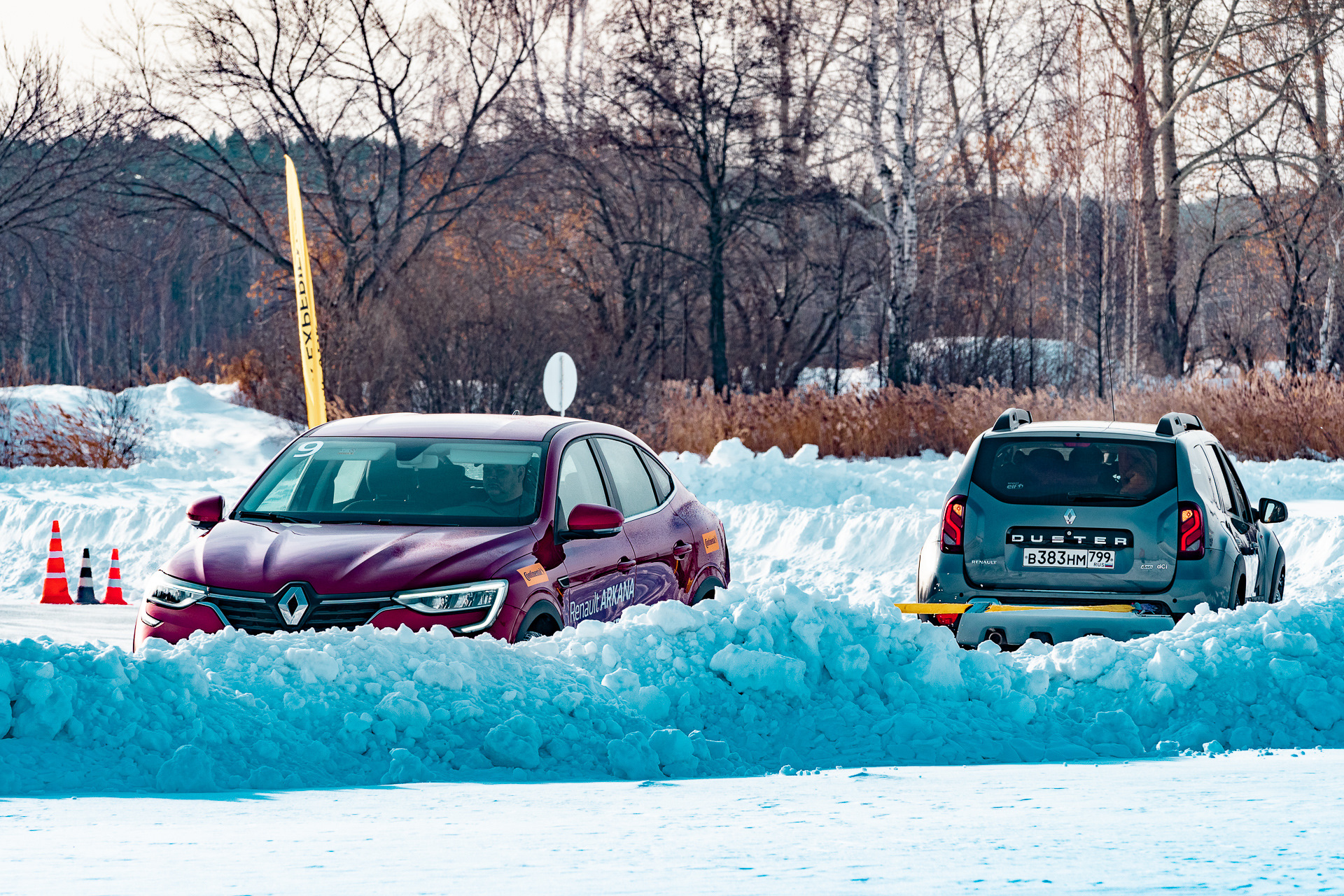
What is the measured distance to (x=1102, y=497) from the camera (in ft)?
28.0

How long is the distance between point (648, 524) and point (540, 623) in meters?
1.22

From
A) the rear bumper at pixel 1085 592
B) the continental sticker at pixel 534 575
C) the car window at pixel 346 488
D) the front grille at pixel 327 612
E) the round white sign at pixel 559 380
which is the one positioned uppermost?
the round white sign at pixel 559 380

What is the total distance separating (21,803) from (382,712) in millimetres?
1350

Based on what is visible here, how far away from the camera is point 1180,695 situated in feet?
22.3

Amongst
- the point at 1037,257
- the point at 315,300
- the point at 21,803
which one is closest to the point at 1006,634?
the point at 21,803

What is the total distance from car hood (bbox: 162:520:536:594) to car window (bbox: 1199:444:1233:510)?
4361mm

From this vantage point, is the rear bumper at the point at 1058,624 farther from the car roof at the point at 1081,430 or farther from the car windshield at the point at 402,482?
the car windshield at the point at 402,482

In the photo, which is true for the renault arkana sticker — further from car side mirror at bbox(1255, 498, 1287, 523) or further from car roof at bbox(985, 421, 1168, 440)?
car side mirror at bbox(1255, 498, 1287, 523)

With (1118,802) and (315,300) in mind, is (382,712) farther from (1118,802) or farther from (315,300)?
(315,300)

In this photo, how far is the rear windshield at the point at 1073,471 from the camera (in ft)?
28.1

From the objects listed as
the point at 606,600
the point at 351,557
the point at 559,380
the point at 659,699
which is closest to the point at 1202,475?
the point at 606,600

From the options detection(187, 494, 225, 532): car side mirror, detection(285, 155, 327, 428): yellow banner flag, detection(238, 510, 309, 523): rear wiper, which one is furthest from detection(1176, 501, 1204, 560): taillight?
Answer: detection(285, 155, 327, 428): yellow banner flag

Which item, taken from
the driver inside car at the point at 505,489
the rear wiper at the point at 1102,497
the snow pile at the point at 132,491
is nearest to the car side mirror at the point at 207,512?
the driver inside car at the point at 505,489

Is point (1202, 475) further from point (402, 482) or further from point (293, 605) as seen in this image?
point (293, 605)
